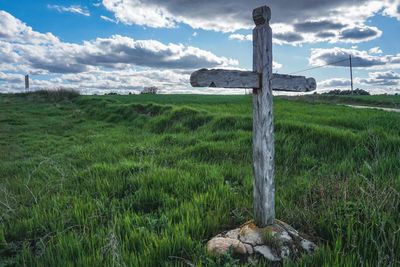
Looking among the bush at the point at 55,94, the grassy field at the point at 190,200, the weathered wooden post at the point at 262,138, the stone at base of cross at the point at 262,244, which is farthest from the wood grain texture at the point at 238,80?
the bush at the point at 55,94

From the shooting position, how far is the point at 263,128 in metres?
2.62

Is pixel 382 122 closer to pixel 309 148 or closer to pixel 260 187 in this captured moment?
pixel 309 148

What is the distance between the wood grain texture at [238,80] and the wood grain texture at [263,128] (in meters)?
0.12

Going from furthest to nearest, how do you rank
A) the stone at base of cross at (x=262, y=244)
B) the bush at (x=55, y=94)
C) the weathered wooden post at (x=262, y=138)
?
the bush at (x=55, y=94) → the weathered wooden post at (x=262, y=138) → the stone at base of cross at (x=262, y=244)

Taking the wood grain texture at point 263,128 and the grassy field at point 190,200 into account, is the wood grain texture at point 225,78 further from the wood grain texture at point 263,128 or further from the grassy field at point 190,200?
the grassy field at point 190,200

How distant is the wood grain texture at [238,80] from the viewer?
226 cm

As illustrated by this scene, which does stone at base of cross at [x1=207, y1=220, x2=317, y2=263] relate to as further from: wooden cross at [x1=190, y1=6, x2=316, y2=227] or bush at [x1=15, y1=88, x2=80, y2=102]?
bush at [x1=15, y1=88, x2=80, y2=102]

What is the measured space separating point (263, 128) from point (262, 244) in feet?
3.82

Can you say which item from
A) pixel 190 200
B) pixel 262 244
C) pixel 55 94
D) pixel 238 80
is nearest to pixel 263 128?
pixel 238 80

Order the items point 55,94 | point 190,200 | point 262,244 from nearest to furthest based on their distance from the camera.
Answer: point 262,244 < point 190,200 < point 55,94

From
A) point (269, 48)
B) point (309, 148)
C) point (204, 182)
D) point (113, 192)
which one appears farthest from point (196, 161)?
point (269, 48)

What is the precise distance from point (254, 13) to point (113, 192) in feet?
10.4

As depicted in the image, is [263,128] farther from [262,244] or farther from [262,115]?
[262,244]

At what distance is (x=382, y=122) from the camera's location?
841 cm
